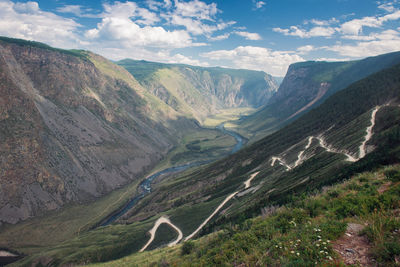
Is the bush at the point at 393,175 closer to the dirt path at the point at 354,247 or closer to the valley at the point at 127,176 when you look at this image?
the dirt path at the point at 354,247

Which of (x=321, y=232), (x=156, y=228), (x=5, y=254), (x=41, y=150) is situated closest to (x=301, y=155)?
(x=156, y=228)

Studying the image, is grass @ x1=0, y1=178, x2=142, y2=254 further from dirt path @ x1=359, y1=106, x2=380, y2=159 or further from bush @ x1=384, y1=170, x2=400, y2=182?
dirt path @ x1=359, y1=106, x2=380, y2=159

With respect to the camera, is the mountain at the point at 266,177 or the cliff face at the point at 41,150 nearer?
the mountain at the point at 266,177

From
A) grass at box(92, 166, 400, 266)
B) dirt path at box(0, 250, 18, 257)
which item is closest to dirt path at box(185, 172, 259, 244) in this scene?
grass at box(92, 166, 400, 266)

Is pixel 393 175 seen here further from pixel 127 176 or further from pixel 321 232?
pixel 127 176

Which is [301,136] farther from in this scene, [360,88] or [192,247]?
[192,247]

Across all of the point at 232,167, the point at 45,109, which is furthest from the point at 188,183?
the point at 45,109

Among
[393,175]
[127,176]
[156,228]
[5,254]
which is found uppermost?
[393,175]

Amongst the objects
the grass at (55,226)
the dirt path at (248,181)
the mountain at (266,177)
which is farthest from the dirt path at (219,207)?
the grass at (55,226)
